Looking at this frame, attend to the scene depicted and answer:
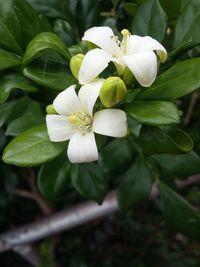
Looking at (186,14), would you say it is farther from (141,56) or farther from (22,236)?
(22,236)

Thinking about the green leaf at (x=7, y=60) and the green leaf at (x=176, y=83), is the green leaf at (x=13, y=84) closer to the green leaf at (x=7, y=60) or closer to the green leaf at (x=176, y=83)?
the green leaf at (x=7, y=60)

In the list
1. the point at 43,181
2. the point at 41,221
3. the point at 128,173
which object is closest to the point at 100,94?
the point at 43,181

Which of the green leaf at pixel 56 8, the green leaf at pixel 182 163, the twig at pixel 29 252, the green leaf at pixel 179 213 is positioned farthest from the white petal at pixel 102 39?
the twig at pixel 29 252

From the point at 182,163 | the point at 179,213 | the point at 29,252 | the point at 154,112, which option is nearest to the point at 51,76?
the point at 154,112

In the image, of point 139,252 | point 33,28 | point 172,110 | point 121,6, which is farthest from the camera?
point 139,252

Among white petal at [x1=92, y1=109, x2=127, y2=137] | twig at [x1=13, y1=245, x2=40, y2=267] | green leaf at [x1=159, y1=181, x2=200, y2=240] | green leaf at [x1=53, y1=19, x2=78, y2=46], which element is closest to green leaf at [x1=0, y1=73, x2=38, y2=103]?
white petal at [x1=92, y1=109, x2=127, y2=137]

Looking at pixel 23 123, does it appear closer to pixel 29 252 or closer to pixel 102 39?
pixel 102 39

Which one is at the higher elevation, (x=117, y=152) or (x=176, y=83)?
(x=176, y=83)
